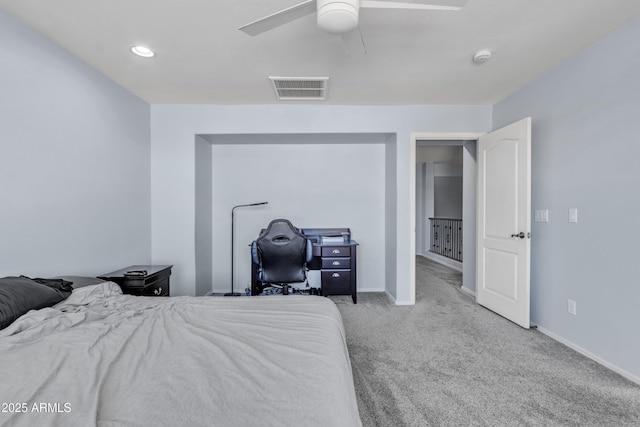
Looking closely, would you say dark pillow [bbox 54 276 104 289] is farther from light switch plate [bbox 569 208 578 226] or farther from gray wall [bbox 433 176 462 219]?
gray wall [bbox 433 176 462 219]

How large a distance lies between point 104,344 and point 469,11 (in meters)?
2.69

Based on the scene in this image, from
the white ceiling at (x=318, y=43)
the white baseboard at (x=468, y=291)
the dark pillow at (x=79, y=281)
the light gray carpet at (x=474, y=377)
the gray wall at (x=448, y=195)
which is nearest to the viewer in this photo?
the light gray carpet at (x=474, y=377)

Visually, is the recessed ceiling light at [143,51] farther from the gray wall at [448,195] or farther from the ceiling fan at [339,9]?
the gray wall at [448,195]

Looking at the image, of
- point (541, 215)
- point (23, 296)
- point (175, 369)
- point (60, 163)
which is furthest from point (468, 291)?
point (60, 163)

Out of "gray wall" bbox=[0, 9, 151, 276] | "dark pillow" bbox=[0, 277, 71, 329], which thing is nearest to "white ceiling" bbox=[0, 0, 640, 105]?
"gray wall" bbox=[0, 9, 151, 276]

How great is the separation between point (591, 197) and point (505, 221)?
0.81m

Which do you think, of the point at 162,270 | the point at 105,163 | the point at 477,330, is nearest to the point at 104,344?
the point at 162,270

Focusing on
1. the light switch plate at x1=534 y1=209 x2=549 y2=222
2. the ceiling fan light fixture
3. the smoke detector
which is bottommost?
the light switch plate at x1=534 y1=209 x2=549 y2=222

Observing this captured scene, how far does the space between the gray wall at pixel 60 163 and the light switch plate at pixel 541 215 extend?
4.17 meters

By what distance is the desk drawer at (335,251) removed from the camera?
352cm

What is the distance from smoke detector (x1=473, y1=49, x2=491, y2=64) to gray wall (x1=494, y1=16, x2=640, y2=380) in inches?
29.8

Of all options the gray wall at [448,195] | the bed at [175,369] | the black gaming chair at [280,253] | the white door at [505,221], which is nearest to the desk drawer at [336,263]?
the black gaming chair at [280,253]

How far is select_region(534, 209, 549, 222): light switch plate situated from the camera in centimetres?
269

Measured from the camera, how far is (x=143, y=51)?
227 centimetres
